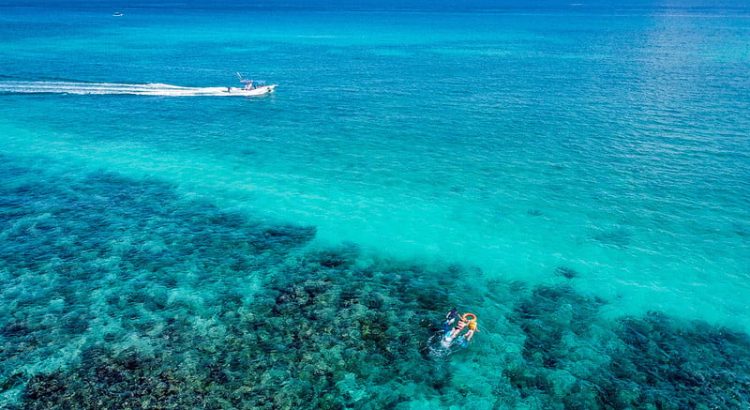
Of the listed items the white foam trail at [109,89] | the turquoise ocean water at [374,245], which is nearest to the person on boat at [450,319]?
the turquoise ocean water at [374,245]

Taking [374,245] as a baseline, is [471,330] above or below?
below

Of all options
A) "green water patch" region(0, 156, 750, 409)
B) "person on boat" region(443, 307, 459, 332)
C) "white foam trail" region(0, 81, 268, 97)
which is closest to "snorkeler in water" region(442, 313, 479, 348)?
"person on boat" region(443, 307, 459, 332)

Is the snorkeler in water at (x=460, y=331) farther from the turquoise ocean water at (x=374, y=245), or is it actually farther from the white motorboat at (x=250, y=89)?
the white motorboat at (x=250, y=89)

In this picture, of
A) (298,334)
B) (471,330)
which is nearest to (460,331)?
(471,330)

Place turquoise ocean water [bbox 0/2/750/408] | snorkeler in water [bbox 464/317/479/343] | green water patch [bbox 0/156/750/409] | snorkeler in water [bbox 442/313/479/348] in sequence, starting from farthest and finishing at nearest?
1. snorkeler in water [bbox 464/317/479/343]
2. snorkeler in water [bbox 442/313/479/348]
3. turquoise ocean water [bbox 0/2/750/408]
4. green water patch [bbox 0/156/750/409]

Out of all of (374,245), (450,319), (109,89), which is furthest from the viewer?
(109,89)

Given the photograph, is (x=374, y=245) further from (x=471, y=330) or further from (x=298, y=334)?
(x=471, y=330)

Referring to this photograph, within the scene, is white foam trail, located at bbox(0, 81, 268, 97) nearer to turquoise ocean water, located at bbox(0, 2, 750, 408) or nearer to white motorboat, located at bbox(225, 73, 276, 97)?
white motorboat, located at bbox(225, 73, 276, 97)
